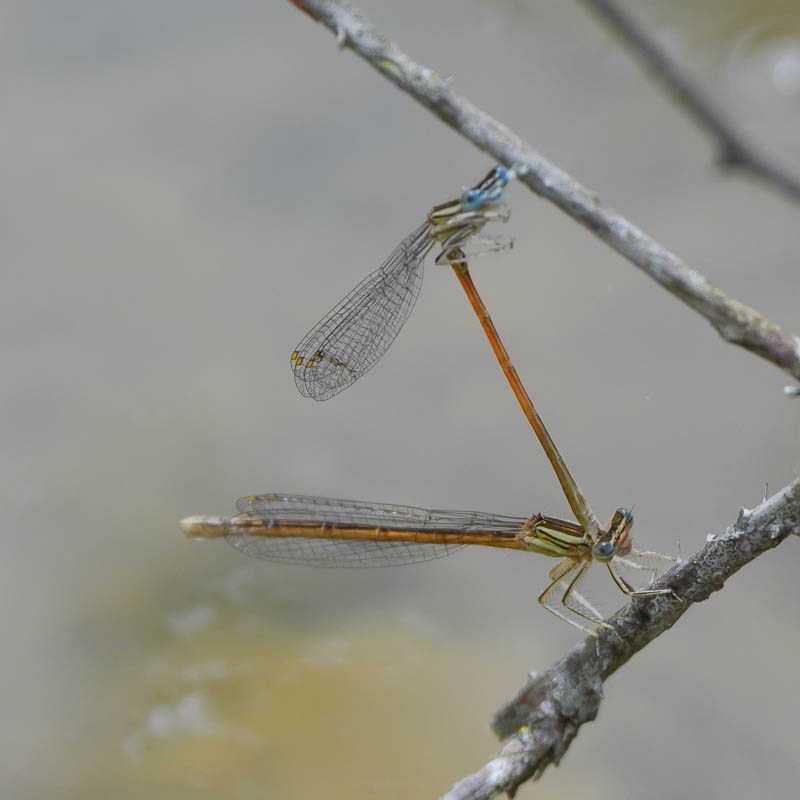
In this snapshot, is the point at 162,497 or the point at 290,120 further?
the point at 290,120

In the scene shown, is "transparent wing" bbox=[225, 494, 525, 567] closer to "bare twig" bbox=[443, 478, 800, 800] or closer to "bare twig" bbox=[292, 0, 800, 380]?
"bare twig" bbox=[443, 478, 800, 800]

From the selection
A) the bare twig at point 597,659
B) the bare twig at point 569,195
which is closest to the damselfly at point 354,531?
the bare twig at point 597,659

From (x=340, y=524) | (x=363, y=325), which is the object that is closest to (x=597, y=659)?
(x=340, y=524)

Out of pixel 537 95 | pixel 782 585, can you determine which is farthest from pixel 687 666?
pixel 537 95

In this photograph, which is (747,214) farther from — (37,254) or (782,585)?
(37,254)

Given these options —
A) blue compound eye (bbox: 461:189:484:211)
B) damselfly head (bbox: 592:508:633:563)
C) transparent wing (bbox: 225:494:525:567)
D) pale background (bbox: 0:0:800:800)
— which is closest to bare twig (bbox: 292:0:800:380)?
blue compound eye (bbox: 461:189:484:211)

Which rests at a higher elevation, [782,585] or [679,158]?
[679,158]

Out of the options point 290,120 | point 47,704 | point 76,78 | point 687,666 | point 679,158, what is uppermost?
point 76,78
